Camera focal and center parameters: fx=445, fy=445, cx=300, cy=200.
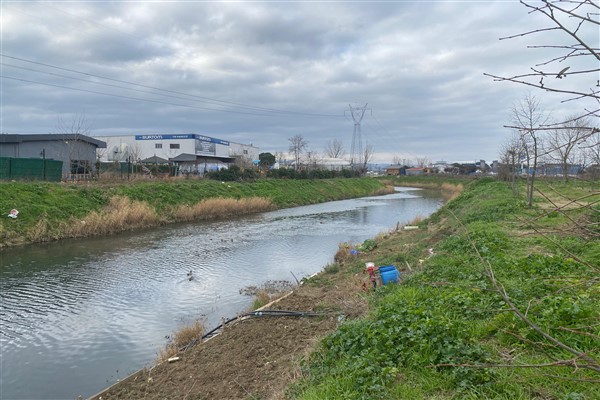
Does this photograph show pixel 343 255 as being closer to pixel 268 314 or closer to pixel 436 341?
pixel 268 314

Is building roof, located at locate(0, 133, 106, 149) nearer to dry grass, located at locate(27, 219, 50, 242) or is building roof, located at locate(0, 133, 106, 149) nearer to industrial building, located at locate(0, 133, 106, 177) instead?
industrial building, located at locate(0, 133, 106, 177)

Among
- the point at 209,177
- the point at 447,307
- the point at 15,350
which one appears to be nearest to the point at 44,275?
the point at 15,350

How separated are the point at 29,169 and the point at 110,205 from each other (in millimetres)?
6795

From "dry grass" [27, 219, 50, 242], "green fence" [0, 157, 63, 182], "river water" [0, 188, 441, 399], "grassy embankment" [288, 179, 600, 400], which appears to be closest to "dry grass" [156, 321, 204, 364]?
"river water" [0, 188, 441, 399]

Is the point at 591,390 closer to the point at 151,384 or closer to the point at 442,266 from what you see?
the point at 442,266

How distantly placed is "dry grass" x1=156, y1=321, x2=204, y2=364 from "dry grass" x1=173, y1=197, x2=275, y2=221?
2105 centimetres

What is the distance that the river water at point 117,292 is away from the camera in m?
8.28

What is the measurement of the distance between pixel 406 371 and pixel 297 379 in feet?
4.68

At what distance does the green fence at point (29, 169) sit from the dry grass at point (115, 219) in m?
6.01

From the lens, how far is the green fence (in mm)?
27312

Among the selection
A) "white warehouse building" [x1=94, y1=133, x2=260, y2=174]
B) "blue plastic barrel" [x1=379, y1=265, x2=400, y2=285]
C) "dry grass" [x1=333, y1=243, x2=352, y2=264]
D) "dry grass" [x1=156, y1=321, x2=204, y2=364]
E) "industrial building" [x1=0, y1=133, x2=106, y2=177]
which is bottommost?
"dry grass" [x1=156, y1=321, x2=204, y2=364]

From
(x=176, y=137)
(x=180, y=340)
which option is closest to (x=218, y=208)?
(x=180, y=340)

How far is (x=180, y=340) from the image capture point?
8.60 m

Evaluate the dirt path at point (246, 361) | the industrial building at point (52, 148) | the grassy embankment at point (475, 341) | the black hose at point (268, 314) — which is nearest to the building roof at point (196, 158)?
the industrial building at point (52, 148)
